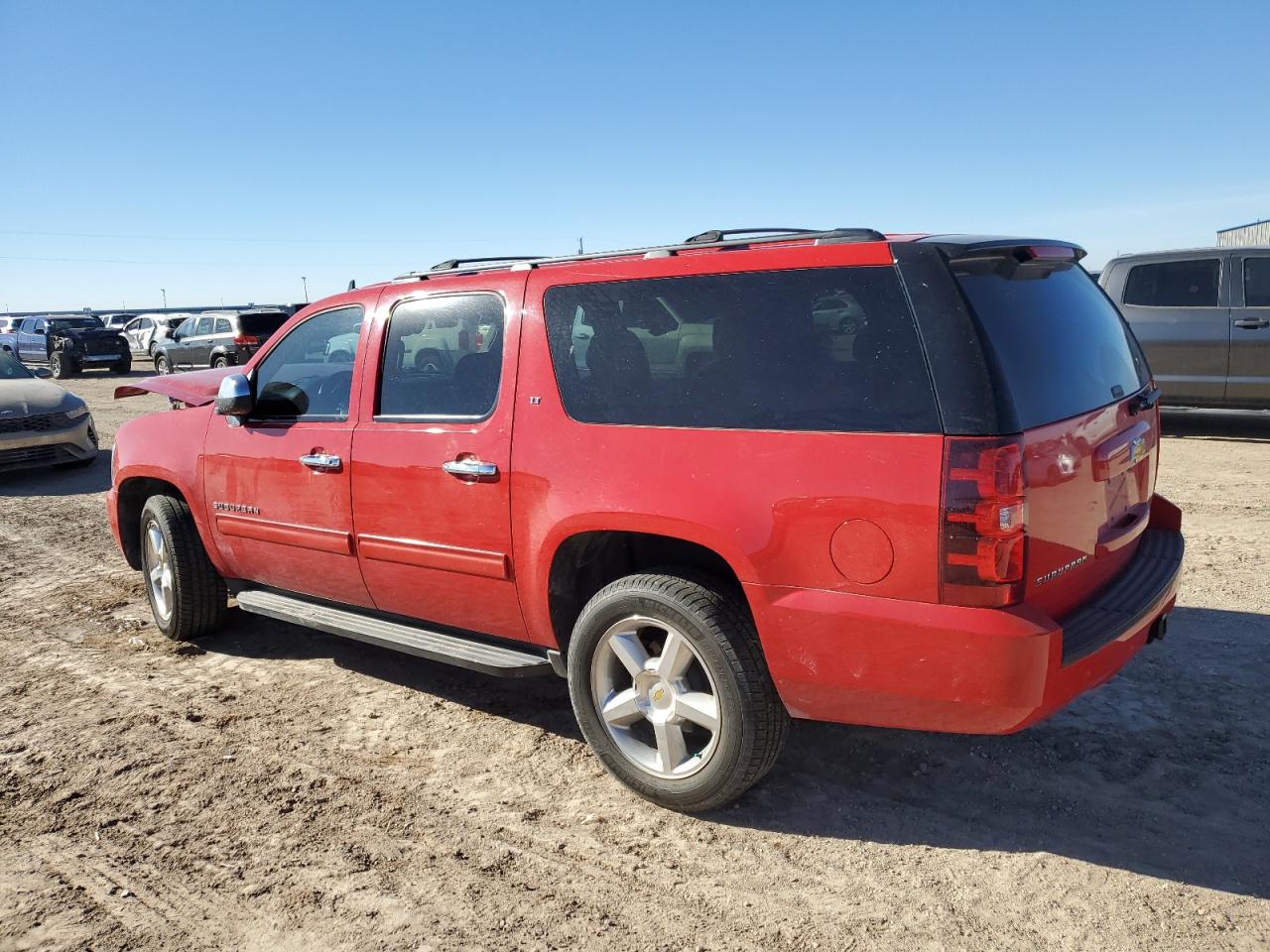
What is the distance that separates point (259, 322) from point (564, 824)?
20246 millimetres

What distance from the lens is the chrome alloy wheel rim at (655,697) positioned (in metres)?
3.13

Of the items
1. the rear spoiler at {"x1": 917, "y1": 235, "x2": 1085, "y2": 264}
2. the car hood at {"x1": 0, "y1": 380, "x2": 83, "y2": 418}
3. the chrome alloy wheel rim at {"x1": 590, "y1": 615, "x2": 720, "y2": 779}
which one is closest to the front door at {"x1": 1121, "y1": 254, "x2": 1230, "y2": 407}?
the rear spoiler at {"x1": 917, "y1": 235, "x2": 1085, "y2": 264}

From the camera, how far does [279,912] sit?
2.75 m

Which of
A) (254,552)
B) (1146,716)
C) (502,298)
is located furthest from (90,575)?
(1146,716)

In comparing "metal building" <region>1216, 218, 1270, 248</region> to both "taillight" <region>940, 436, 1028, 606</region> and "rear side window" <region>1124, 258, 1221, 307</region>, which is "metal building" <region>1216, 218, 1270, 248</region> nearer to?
"rear side window" <region>1124, 258, 1221, 307</region>

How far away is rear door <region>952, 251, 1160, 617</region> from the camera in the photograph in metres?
2.68

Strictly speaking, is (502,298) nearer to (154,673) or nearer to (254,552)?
(254,552)

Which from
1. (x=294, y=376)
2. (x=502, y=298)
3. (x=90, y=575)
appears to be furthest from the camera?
(x=90, y=575)

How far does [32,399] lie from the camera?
35.0 feet

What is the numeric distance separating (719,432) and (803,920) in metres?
1.44

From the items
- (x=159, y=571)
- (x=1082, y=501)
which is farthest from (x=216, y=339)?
(x=1082, y=501)

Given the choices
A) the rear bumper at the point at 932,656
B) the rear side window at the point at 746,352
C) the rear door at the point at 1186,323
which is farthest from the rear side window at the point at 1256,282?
the rear side window at the point at 746,352

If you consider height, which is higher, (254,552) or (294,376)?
(294,376)

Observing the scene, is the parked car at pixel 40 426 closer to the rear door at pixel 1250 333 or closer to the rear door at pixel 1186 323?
the rear door at pixel 1186 323
